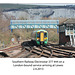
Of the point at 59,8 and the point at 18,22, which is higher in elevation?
the point at 59,8

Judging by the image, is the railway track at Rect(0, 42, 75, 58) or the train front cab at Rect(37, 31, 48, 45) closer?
the railway track at Rect(0, 42, 75, 58)

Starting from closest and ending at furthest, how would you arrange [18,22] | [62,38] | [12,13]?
1. [62,38]
2. [18,22]
3. [12,13]

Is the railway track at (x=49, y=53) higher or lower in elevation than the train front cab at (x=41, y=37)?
lower

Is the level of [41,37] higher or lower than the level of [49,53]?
higher

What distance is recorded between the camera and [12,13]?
47.2m

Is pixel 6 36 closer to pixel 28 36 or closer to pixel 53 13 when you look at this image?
pixel 28 36

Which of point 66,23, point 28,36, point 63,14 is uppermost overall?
point 63,14

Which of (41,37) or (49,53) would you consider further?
(41,37)

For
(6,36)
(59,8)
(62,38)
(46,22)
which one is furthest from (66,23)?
(59,8)

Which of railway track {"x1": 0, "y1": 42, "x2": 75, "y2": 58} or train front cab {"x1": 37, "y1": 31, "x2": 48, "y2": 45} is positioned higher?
train front cab {"x1": 37, "y1": 31, "x2": 48, "y2": 45}

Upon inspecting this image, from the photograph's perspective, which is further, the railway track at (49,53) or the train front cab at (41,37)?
the train front cab at (41,37)

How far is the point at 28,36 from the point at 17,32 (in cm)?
324

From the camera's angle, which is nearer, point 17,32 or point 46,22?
point 46,22

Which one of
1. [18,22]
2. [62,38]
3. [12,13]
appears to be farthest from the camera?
[12,13]
